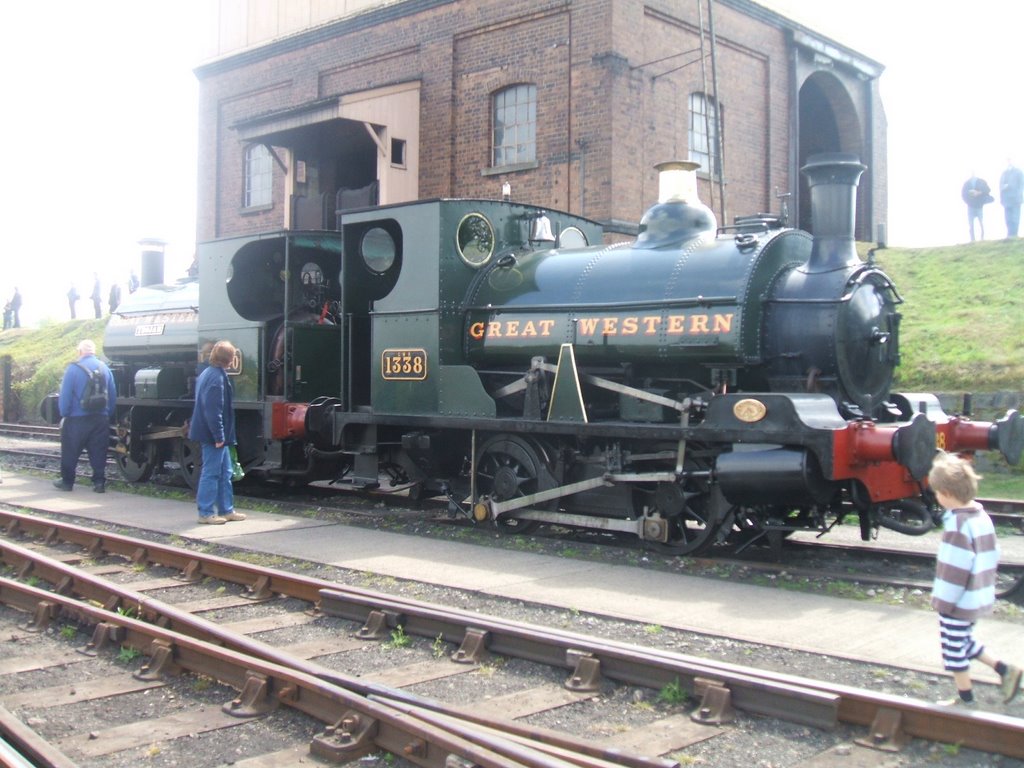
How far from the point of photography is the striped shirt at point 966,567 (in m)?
4.22

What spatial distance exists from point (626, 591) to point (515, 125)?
12606 mm

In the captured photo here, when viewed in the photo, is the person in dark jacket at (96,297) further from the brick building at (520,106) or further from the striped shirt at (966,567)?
the striped shirt at (966,567)

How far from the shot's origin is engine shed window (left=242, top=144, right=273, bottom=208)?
2234 cm

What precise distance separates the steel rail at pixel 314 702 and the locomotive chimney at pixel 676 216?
499 centimetres

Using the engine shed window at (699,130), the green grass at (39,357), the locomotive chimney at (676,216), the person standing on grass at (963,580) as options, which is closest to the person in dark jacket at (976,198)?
the engine shed window at (699,130)

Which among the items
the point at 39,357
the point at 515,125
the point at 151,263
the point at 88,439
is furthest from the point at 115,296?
the point at 88,439

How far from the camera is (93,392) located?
460 inches

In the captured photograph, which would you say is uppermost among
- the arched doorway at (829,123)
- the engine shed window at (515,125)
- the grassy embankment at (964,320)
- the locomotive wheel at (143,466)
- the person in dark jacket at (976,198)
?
the arched doorway at (829,123)

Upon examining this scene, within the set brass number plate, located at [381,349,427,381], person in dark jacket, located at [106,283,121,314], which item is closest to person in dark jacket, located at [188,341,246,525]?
brass number plate, located at [381,349,427,381]

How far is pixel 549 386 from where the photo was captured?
8.62 metres

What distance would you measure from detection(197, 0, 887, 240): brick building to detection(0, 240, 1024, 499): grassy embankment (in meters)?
3.34

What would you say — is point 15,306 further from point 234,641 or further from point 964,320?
point 234,641

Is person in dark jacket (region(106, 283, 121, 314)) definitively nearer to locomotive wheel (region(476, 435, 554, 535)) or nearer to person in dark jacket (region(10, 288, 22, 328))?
person in dark jacket (region(10, 288, 22, 328))

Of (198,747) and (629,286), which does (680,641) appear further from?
(629,286)
